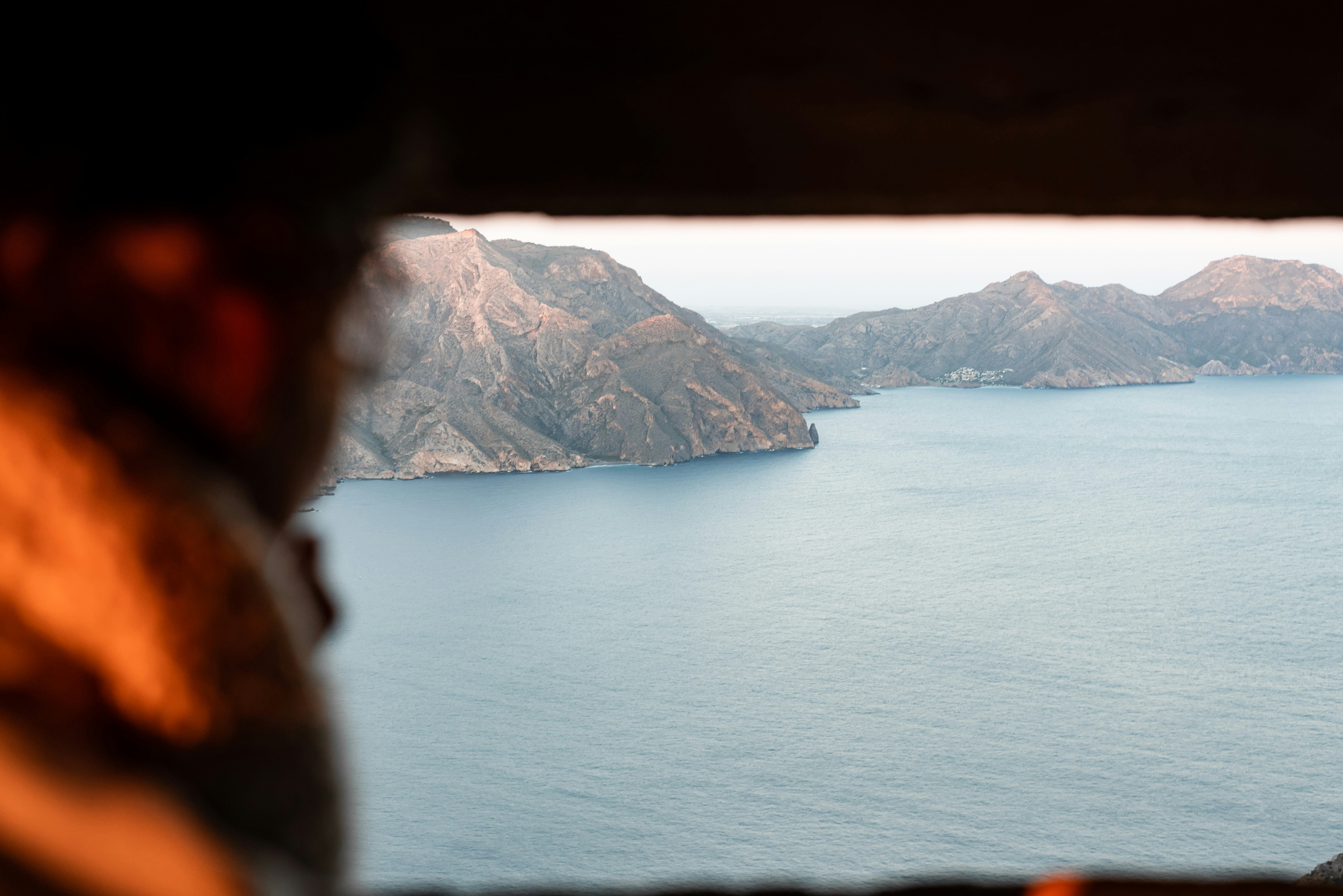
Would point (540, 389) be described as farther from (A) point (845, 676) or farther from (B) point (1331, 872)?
(B) point (1331, 872)

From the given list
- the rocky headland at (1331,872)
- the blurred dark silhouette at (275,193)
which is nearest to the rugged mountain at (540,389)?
the rocky headland at (1331,872)

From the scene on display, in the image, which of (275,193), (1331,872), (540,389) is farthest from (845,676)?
(540,389)

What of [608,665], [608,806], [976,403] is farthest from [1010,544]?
[976,403]

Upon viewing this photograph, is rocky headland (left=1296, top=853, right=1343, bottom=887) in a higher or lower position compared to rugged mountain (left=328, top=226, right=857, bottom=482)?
lower

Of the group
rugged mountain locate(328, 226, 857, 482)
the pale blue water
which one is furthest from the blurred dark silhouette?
rugged mountain locate(328, 226, 857, 482)

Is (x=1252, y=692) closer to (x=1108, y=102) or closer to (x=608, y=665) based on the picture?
(x=608, y=665)

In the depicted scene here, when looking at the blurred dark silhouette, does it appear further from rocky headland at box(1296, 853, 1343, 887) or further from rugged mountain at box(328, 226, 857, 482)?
rugged mountain at box(328, 226, 857, 482)
